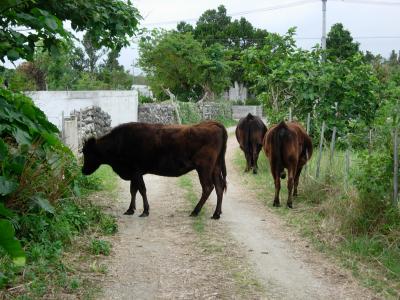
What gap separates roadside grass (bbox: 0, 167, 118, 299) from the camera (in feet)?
16.2

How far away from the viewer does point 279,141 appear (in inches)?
365

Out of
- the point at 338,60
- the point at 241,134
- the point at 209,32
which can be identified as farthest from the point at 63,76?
the point at 338,60

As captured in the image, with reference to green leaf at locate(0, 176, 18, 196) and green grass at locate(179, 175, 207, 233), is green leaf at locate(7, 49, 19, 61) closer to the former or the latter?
green leaf at locate(0, 176, 18, 196)

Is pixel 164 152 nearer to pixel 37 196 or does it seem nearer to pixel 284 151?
pixel 284 151

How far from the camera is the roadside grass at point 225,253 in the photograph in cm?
530

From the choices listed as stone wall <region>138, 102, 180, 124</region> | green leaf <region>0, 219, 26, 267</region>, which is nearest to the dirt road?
green leaf <region>0, 219, 26, 267</region>

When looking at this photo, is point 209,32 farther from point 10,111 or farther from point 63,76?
point 10,111

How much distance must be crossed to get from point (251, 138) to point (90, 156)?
18.2 feet

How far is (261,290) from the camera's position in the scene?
5.22m

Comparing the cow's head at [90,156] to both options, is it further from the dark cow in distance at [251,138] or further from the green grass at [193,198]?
the dark cow in distance at [251,138]

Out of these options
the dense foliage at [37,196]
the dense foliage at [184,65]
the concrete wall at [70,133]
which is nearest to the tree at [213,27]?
the dense foliage at [184,65]

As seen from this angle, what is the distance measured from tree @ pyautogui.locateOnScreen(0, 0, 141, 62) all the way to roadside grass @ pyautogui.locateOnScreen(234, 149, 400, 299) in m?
3.86

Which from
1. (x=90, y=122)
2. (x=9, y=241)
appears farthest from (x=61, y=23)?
(x=90, y=122)

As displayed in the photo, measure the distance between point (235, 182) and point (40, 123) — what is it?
9104mm
